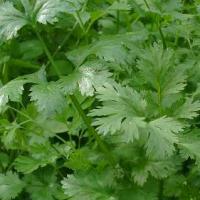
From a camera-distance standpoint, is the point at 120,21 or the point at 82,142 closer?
the point at 82,142

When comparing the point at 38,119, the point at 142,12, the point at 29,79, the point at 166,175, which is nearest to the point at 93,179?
Result: the point at 166,175

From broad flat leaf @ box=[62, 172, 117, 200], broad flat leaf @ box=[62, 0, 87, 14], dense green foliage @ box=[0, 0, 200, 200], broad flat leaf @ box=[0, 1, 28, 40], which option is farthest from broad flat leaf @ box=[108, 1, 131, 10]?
broad flat leaf @ box=[62, 172, 117, 200]

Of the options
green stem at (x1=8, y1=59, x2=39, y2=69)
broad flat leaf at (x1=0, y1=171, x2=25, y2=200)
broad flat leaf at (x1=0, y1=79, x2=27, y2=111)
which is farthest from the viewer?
green stem at (x1=8, y1=59, x2=39, y2=69)

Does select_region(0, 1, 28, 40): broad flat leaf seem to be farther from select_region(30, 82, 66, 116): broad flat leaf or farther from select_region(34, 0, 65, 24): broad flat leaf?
select_region(30, 82, 66, 116): broad flat leaf

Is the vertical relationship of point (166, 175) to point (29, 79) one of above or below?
below

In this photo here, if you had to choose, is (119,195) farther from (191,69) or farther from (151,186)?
(191,69)

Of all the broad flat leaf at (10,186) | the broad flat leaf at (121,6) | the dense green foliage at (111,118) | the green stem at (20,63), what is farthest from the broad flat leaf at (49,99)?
the green stem at (20,63)
